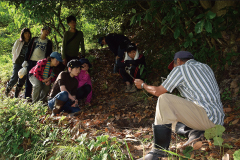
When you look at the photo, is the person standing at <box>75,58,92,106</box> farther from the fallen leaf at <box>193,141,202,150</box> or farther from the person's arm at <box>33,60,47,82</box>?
the fallen leaf at <box>193,141,202,150</box>

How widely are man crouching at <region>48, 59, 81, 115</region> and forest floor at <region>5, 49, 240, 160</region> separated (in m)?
0.37

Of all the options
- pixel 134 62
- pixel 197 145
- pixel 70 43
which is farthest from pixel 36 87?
pixel 197 145

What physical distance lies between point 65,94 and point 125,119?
1441 mm

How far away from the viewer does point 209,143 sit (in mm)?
2238

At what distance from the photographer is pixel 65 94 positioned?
4211 mm

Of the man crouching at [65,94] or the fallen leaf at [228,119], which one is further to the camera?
the man crouching at [65,94]

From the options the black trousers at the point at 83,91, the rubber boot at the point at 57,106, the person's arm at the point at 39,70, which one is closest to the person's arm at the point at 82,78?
the black trousers at the point at 83,91

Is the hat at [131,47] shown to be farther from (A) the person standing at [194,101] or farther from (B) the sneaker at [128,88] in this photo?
(A) the person standing at [194,101]

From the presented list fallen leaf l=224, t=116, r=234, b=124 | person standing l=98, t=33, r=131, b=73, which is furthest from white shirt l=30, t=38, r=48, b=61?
fallen leaf l=224, t=116, r=234, b=124

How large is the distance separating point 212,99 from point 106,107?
3.03 meters

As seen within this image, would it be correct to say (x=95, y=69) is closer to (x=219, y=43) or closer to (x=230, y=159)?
(x=219, y=43)

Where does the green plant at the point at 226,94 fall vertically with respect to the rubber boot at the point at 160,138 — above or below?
above

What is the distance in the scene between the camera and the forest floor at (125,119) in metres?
2.22

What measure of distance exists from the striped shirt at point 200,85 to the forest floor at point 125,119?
365 millimetres
